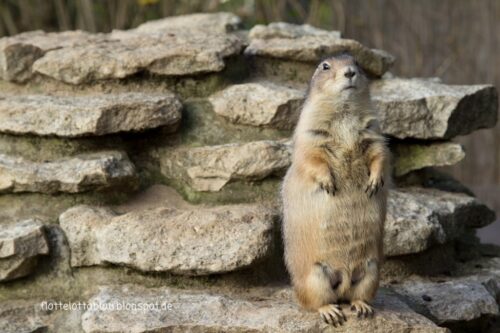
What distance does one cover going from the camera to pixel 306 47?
21.7 feet

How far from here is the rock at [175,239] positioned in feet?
17.6

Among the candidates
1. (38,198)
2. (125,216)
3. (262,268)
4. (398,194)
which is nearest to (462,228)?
(398,194)

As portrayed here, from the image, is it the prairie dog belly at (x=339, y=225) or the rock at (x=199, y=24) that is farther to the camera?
the rock at (x=199, y=24)

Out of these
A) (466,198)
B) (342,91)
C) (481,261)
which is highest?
(342,91)

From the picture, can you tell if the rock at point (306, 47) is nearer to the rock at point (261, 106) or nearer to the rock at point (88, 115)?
the rock at point (261, 106)

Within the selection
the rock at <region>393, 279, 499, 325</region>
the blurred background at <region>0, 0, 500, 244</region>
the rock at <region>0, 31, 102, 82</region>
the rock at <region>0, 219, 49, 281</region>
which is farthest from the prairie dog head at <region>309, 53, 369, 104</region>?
the blurred background at <region>0, 0, 500, 244</region>

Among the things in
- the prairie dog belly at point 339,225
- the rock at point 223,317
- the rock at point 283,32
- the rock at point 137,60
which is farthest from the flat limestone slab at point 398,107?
the rock at point 223,317

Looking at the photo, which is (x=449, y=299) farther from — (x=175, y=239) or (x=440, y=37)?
(x=440, y=37)

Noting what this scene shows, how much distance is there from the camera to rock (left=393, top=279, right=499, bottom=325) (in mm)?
5688

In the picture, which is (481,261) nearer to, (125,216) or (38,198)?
(125,216)

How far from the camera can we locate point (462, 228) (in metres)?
6.46

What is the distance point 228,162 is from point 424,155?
4.63 ft

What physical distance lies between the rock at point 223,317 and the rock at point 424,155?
4.46 feet

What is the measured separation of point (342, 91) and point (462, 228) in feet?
5.91
